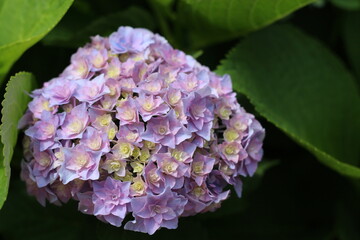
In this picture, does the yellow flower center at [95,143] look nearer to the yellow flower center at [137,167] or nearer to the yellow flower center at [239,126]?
the yellow flower center at [137,167]

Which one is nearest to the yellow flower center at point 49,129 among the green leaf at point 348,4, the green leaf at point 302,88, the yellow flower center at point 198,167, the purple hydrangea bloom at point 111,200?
the purple hydrangea bloom at point 111,200

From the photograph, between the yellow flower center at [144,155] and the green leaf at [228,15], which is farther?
the green leaf at [228,15]

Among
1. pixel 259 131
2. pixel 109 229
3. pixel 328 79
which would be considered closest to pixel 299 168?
pixel 328 79

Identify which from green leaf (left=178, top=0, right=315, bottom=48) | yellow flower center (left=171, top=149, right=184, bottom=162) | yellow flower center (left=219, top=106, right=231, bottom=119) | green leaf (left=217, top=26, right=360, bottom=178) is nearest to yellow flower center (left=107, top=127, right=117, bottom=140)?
yellow flower center (left=171, top=149, right=184, bottom=162)

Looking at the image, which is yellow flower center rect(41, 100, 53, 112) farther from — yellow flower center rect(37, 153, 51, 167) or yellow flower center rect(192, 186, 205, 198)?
yellow flower center rect(192, 186, 205, 198)

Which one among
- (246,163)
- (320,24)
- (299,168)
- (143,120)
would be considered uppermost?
(143,120)

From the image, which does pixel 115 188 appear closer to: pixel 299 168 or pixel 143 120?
pixel 143 120
